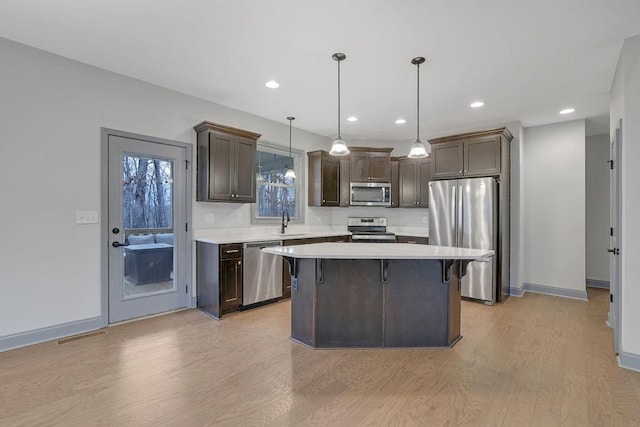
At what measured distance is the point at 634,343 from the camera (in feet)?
8.59

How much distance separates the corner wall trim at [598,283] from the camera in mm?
5453

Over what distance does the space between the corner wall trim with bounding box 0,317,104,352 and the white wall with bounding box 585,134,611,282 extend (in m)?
7.39

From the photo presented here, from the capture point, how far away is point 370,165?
19.4 ft

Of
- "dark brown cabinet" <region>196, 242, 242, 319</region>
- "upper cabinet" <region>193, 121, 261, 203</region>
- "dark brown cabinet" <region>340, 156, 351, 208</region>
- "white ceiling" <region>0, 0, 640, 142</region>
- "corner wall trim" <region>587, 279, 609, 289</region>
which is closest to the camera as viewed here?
"white ceiling" <region>0, 0, 640, 142</region>

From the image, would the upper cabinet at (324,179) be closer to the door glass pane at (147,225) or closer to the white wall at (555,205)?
the door glass pane at (147,225)

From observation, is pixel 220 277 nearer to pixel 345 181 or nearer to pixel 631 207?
pixel 345 181

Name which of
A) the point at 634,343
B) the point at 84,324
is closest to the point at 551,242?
the point at 634,343

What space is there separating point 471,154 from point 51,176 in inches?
202

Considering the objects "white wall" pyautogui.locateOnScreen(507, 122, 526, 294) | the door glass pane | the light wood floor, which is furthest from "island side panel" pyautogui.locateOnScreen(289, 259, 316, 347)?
"white wall" pyautogui.locateOnScreen(507, 122, 526, 294)

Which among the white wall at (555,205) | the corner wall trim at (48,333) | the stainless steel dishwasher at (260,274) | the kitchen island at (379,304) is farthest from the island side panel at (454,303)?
the corner wall trim at (48,333)

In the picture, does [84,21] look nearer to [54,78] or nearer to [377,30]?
[54,78]

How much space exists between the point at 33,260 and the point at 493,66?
188 inches

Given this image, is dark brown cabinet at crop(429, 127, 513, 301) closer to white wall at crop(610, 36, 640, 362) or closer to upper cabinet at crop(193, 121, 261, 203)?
white wall at crop(610, 36, 640, 362)

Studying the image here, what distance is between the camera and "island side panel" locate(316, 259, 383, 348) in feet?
9.76
